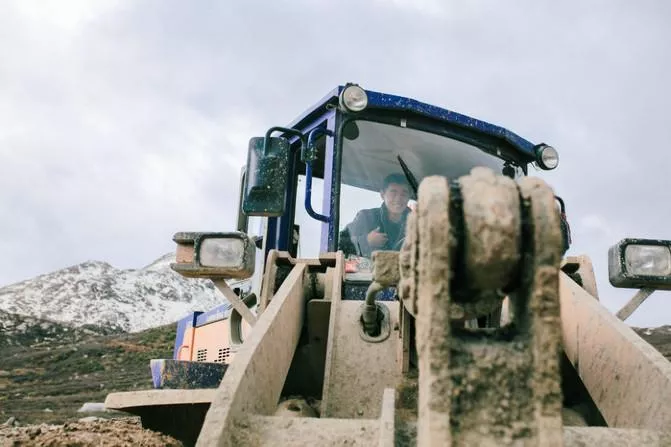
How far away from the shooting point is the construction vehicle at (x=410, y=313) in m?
1.28

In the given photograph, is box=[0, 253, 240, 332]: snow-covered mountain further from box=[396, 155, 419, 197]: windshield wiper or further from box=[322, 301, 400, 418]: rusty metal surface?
box=[322, 301, 400, 418]: rusty metal surface

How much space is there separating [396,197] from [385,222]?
18cm

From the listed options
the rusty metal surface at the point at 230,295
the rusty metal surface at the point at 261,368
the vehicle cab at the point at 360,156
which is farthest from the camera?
the vehicle cab at the point at 360,156

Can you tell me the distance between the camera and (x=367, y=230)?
4039mm

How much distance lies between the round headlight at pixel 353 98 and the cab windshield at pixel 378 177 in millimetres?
159

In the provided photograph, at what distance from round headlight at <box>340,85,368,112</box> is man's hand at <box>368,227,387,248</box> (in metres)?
0.73

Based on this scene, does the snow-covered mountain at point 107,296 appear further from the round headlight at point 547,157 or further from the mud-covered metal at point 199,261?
the mud-covered metal at point 199,261

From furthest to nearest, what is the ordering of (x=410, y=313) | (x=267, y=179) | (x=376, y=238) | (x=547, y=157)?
1. (x=547, y=157)
2. (x=376, y=238)
3. (x=267, y=179)
4. (x=410, y=313)

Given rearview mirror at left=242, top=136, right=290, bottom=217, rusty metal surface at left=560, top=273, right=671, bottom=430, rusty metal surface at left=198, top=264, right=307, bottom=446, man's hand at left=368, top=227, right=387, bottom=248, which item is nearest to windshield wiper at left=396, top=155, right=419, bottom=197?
man's hand at left=368, top=227, right=387, bottom=248

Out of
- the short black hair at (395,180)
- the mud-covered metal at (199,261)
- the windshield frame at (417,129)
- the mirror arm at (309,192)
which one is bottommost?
the mud-covered metal at (199,261)

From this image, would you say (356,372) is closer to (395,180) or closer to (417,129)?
(395,180)

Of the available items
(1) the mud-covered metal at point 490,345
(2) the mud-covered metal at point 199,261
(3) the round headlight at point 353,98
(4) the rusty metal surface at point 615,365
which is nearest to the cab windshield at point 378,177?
(3) the round headlight at point 353,98

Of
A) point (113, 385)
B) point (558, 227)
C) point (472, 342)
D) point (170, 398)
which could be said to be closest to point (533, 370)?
point (472, 342)

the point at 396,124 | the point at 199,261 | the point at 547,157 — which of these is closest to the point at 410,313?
the point at 199,261
